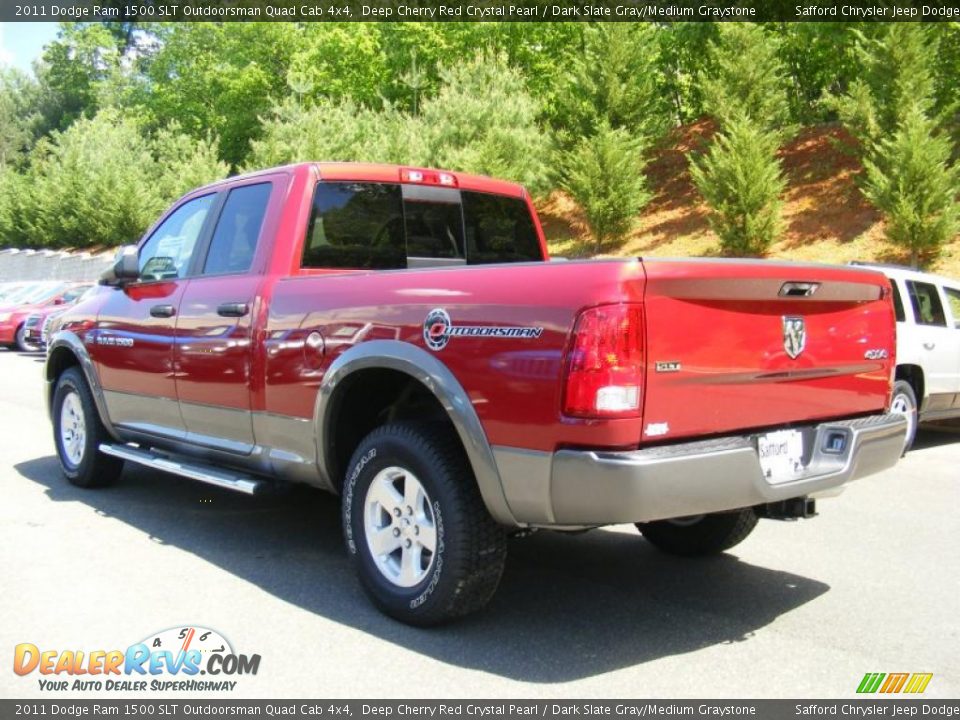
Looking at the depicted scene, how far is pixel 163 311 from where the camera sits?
5582mm

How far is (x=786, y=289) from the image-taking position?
3.79m

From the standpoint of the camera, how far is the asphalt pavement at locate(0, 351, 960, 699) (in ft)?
11.6

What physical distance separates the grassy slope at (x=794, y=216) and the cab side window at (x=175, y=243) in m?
18.4

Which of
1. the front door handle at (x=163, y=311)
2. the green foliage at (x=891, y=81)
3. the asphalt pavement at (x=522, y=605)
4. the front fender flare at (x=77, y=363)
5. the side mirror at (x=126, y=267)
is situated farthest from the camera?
the green foliage at (x=891, y=81)

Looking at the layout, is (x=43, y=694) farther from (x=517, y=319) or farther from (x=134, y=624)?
(x=517, y=319)

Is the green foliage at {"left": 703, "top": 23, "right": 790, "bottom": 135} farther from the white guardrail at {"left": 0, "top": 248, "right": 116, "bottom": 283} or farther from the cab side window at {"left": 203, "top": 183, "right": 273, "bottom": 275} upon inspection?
the white guardrail at {"left": 0, "top": 248, "right": 116, "bottom": 283}

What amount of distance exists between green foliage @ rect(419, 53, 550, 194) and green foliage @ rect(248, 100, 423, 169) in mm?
1640

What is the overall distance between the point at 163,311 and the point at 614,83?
24.4 m

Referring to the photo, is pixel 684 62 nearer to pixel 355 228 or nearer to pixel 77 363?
pixel 77 363

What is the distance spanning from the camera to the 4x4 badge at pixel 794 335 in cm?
382

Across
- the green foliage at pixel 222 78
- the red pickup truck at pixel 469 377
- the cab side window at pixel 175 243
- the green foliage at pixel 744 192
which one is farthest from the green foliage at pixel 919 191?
the green foliage at pixel 222 78

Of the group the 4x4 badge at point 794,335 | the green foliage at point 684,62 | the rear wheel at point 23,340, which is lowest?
the rear wheel at point 23,340

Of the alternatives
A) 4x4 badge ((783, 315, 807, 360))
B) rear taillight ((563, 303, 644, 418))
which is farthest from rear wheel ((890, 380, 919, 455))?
rear taillight ((563, 303, 644, 418))

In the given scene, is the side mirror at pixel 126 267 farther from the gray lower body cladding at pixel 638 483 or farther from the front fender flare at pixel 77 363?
the gray lower body cladding at pixel 638 483
